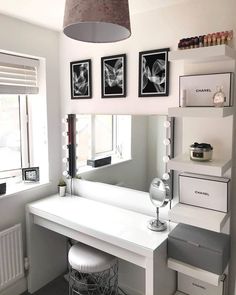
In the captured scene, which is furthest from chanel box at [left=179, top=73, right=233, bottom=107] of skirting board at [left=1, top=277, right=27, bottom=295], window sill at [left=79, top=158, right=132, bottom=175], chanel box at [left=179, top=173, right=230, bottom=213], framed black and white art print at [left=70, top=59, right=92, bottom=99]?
skirting board at [left=1, top=277, right=27, bottom=295]

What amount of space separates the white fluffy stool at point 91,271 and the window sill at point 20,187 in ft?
2.17

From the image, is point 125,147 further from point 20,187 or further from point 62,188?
point 20,187

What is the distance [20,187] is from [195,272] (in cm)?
160

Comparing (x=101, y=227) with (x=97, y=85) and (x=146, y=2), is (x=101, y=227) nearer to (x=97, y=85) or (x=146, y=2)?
(x=97, y=85)

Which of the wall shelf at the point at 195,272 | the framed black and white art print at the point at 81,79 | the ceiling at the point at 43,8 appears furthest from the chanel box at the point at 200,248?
the ceiling at the point at 43,8

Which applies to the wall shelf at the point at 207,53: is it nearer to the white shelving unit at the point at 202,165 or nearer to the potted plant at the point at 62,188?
the white shelving unit at the point at 202,165

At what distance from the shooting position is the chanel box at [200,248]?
165 centimetres

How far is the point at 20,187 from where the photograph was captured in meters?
2.44

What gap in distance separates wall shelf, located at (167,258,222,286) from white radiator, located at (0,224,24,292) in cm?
127

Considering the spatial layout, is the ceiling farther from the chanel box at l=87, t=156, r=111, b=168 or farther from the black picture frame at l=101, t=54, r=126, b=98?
the chanel box at l=87, t=156, r=111, b=168

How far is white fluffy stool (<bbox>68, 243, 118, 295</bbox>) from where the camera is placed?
Answer: 6.49 feet

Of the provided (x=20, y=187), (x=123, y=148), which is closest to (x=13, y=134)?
(x=20, y=187)

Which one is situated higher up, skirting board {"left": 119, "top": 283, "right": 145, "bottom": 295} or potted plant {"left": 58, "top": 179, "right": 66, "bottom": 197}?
potted plant {"left": 58, "top": 179, "right": 66, "bottom": 197}

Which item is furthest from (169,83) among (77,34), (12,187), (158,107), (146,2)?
(12,187)
